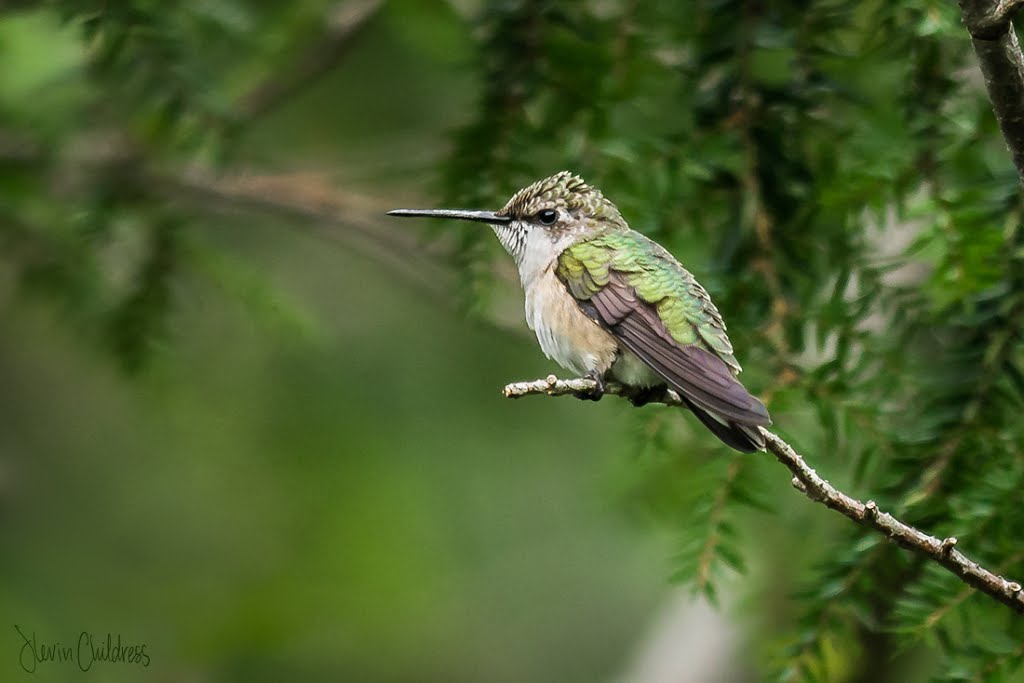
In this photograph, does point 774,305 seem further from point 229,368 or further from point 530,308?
point 229,368

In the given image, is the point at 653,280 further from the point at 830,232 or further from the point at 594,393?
the point at 830,232

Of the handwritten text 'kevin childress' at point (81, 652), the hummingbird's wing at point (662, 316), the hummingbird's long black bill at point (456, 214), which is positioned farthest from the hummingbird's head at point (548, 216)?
the handwritten text 'kevin childress' at point (81, 652)

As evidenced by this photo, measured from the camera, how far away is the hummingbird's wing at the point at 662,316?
280cm

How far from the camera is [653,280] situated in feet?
11.5

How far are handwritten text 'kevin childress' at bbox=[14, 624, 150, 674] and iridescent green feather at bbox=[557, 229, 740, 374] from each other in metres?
3.73

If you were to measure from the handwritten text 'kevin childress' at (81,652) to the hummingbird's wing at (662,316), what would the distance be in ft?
12.2

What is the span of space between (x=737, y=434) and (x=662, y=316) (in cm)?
64

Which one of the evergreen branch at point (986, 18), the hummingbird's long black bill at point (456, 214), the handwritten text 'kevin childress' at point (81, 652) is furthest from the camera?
the handwritten text 'kevin childress' at point (81, 652)

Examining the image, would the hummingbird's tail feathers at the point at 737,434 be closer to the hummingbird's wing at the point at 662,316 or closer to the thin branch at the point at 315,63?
the hummingbird's wing at the point at 662,316

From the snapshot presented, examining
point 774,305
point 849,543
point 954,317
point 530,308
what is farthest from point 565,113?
point 849,543

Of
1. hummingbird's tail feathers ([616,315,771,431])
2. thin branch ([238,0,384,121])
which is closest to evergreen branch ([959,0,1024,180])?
hummingbird's tail feathers ([616,315,771,431])

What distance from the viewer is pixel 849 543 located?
3377 mm

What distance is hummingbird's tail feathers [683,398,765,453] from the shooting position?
106 inches

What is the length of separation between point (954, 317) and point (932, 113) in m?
0.59
